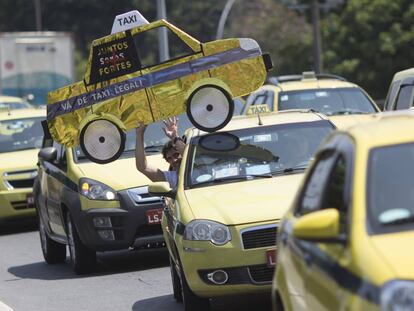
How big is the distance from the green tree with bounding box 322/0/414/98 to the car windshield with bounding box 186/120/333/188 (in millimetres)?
33959

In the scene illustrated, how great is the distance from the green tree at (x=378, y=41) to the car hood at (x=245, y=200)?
34.8 metres

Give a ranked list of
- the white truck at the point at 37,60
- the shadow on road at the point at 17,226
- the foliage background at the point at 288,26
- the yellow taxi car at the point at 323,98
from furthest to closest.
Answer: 1. the foliage background at the point at 288,26
2. the white truck at the point at 37,60
3. the shadow on road at the point at 17,226
4. the yellow taxi car at the point at 323,98

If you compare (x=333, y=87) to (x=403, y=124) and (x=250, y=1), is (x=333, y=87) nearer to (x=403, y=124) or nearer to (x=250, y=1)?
(x=403, y=124)

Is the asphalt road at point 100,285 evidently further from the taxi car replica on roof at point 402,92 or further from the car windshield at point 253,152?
the taxi car replica on roof at point 402,92

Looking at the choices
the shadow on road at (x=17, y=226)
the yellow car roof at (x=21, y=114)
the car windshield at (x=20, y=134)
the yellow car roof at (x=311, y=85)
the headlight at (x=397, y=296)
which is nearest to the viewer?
the headlight at (x=397, y=296)

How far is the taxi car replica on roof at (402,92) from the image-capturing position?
13.0 m

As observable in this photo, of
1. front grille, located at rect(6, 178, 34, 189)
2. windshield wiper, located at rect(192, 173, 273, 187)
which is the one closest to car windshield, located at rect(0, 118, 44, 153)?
front grille, located at rect(6, 178, 34, 189)

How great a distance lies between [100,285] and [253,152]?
263 cm

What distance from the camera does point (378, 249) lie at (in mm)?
4742

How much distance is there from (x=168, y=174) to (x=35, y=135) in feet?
27.1

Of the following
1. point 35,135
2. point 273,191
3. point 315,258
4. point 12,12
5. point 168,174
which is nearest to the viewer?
point 315,258

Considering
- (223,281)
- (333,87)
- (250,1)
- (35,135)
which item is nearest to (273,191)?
(223,281)

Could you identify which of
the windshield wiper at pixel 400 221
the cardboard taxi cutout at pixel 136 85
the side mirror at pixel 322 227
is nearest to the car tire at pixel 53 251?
the cardboard taxi cutout at pixel 136 85

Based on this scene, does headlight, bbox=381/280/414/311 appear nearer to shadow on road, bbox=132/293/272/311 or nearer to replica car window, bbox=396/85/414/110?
shadow on road, bbox=132/293/272/311
